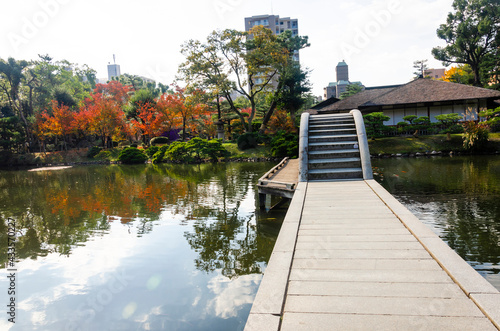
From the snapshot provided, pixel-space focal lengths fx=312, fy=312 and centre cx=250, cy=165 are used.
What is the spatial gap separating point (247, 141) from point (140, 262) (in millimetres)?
21662

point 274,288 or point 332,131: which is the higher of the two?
point 332,131

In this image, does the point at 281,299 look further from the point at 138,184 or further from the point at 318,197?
the point at 138,184

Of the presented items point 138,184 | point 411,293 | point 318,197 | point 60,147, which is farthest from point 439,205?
point 60,147

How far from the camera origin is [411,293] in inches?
90.4

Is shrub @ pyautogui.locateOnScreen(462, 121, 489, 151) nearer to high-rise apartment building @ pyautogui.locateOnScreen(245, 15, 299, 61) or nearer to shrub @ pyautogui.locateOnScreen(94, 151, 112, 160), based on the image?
shrub @ pyautogui.locateOnScreen(94, 151, 112, 160)

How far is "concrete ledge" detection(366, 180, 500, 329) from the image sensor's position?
2.06 metres

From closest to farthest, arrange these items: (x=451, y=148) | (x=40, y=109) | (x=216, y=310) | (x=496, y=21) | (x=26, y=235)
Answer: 1. (x=216, y=310)
2. (x=26, y=235)
3. (x=451, y=148)
4. (x=496, y=21)
5. (x=40, y=109)

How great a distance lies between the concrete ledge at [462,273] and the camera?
206cm

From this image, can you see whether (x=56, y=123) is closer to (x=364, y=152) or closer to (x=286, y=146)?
(x=286, y=146)

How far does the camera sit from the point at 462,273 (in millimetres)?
2512

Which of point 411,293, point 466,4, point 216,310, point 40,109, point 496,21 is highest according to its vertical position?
point 466,4

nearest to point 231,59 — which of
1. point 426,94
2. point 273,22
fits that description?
point 426,94

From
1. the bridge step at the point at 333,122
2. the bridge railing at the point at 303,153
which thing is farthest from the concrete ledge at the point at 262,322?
the bridge step at the point at 333,122

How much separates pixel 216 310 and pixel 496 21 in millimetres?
37751
